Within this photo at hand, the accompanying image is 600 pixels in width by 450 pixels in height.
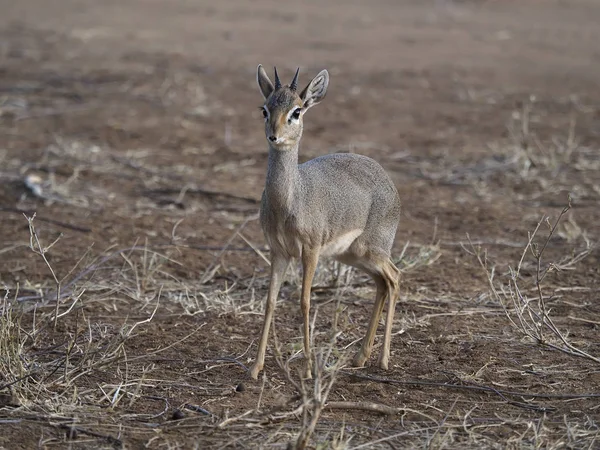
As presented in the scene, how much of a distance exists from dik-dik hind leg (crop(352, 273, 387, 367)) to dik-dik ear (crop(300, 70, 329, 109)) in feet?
3.42

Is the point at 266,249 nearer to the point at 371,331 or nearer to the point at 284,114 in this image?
the point at 371,331

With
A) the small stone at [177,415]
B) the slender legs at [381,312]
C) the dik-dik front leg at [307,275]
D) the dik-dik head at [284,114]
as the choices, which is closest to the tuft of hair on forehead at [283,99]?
the dik-dik head at [284,114]

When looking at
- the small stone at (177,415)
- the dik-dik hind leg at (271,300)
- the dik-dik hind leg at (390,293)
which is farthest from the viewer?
the dik-dik hind leg at (390,293)

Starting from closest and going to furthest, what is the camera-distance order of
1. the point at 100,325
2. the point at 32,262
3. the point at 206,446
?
the point at 206,446 → the point at 100,325 → the point at 32,262

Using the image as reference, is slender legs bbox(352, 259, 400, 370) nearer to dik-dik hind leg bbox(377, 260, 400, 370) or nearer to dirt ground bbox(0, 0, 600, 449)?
dik-dik hind leg bbox(377, 260, 400, 370)

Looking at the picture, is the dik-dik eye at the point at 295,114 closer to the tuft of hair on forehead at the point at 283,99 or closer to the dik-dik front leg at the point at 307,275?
the tuft of hair on forehead at the point at 283,99

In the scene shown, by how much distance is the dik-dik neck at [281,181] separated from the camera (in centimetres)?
489

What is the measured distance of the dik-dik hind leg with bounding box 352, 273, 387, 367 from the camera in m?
5.25

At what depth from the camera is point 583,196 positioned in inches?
345

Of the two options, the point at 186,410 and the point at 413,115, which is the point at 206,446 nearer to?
the point at 186,410

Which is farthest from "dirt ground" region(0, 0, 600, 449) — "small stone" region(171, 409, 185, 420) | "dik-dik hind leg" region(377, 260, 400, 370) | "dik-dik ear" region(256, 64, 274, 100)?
"dik-dik ear" region(256, 64, 274, 100)

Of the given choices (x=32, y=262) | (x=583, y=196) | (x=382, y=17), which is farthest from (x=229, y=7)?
(x=32, y=262)

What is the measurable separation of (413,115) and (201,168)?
12.0 feet

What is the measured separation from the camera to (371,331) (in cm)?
530
